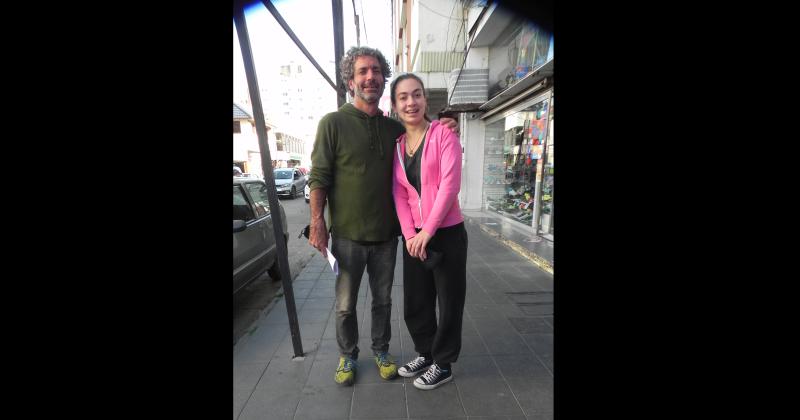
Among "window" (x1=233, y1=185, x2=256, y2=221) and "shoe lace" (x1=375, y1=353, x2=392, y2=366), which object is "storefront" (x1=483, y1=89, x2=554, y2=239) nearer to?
"shoe lace" (x1=375, y1=353, x2=392, y2=366)

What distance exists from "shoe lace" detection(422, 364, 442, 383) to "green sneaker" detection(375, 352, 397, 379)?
210 millimetres

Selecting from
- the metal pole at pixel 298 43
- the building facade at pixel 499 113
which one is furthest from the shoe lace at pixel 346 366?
the building facade at pixel 499 113

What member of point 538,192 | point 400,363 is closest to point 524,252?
point 538,192

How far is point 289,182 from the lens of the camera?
15.5m

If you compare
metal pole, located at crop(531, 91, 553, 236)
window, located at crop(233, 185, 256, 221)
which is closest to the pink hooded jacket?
window, located at crop(233, 185, 256, 221)

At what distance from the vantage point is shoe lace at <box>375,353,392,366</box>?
214 cm

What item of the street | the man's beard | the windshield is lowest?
the street

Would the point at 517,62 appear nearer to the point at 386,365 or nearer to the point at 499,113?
the point at 499,113
